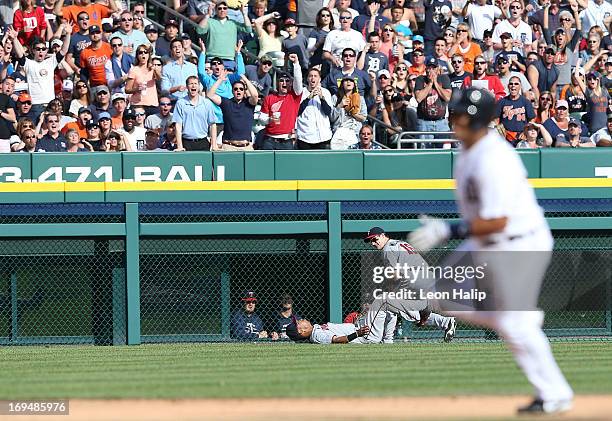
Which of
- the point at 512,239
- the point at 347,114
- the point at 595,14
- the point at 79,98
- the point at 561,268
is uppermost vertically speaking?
the point at 595,14

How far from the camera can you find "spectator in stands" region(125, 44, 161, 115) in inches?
593

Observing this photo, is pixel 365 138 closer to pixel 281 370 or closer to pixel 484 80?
pixel 484 80

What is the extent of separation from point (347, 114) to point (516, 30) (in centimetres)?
396

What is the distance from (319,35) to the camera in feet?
54.5

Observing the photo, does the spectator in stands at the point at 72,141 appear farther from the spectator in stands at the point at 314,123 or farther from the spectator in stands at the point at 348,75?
the spectator in stands at the point at 348,75

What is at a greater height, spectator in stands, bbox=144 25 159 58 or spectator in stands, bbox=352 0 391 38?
spectator in stands, bbox=352 0 391 38

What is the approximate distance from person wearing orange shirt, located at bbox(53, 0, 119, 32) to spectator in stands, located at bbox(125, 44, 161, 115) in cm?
127

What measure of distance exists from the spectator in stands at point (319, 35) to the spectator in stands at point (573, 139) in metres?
3.45

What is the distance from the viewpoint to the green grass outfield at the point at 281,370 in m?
7.81

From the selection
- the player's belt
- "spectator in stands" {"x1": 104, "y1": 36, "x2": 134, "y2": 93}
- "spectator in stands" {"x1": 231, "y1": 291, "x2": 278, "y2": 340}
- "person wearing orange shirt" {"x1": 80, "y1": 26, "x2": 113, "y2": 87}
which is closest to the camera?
the player's belt

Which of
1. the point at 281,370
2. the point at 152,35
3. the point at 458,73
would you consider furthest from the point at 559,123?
the point at 281,370

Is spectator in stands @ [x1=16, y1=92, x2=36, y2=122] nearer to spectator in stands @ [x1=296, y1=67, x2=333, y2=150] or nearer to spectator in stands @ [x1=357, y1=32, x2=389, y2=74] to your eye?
spectator in stands @ [x1=296, y1=67, x2=333, y2=150]

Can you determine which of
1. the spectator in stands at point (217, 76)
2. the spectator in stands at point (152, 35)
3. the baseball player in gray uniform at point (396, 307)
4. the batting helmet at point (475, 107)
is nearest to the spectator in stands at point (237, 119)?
the spectator in stands at point (217, 76)

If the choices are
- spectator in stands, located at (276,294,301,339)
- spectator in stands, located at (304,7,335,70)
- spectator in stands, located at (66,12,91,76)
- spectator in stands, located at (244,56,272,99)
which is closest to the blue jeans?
spectator in stands, located at (304,7,335,70)
